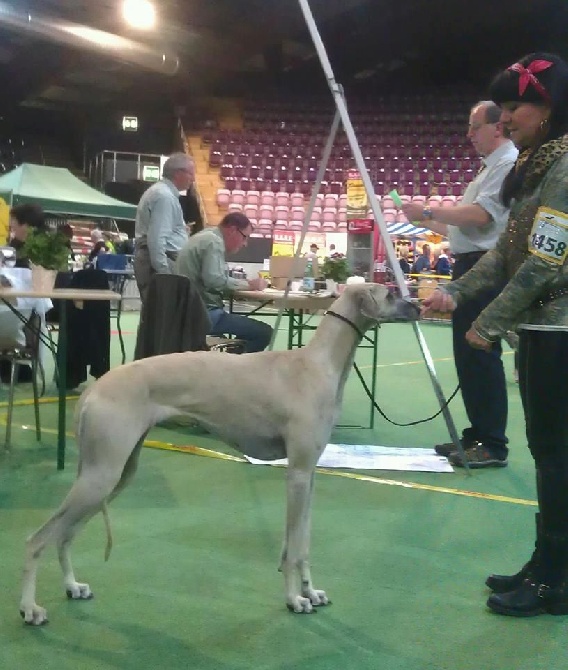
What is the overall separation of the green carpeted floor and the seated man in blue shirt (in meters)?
1.17

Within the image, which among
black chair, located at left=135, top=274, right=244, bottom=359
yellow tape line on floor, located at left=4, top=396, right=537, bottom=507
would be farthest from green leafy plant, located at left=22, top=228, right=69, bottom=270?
yellow tape line on floor, located at left=4, top=396, right=537, bottom=507

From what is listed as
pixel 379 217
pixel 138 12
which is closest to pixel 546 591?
pixel 379 217

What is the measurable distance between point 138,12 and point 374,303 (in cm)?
1666

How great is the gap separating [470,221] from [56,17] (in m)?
15.1

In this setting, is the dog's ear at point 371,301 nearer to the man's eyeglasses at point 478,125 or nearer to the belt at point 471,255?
the belt at point 471,255

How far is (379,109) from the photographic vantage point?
24109 millimetres

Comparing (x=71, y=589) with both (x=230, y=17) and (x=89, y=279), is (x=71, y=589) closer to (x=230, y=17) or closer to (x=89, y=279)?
(x=89, y=279)

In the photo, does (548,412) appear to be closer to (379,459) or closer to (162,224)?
(379,459)

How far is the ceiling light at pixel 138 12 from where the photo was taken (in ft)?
56.0

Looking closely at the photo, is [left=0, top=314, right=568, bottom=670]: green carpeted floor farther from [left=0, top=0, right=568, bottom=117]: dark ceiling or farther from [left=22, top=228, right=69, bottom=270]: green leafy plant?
[left=0, top=0, right=568, bottom=117]: dark ceiling

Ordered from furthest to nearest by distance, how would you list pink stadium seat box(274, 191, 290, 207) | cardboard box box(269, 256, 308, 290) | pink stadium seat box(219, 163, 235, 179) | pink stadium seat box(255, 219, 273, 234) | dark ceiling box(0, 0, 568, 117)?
pink stadium seat box(219, 163, 235, 179) < pink stadium seat box(274, 191, 290, 207) < pink stadium seat box(255, 219, 273, 234) < dark ceiling box(0, 0, 568, 117) < cardboard box box(269, 256, 308, 290)

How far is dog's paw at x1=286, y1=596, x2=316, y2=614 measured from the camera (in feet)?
7.93

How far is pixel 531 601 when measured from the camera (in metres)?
2.50

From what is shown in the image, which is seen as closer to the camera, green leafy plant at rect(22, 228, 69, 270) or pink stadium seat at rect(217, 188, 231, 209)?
green leafy plant at rect(22, 228, 69, 270)
